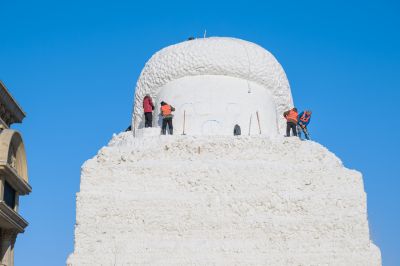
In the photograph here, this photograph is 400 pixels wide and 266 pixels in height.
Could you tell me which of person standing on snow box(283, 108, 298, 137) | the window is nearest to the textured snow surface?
person standing on snow box(283, 108, 298, 137)

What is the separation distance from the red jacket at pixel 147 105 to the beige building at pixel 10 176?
4.72 m

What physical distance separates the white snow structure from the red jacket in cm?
123

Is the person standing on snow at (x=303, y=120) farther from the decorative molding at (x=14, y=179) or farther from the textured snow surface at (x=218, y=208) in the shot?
the decorative molding at (x=14, y=179)

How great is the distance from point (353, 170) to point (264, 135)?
265cm

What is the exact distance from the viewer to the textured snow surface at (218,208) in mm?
21219

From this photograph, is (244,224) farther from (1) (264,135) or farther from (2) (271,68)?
(2) (271,68)

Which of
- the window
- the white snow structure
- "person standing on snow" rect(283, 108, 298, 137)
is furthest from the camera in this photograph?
A: "person standing on snow" rect(283, 108, 298, 137)

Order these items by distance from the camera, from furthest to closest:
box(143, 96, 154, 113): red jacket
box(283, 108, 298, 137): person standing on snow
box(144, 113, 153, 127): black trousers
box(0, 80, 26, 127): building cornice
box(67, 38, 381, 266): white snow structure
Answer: box(143, 96, 154, 113): red jacket → box(144, 113, 153, 127): black trousers → box(283, 108, 298, 137): person standing on snow → box(67, 38, 381, 266): white snow structure → box(0, 80, 26, 127): building cornice

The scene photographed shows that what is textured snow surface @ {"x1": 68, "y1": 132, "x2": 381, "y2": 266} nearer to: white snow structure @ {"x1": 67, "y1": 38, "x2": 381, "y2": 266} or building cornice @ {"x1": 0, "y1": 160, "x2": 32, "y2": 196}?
white snow structure @ {"x1": 67, "y1": 38, "x2": 381, "y2": 266}

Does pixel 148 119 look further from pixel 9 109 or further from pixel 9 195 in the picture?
pixel 9 195

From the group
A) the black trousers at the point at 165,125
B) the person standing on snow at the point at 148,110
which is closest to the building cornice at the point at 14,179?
the black trousers at the point at 165,125

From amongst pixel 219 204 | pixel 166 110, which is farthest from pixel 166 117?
pixel 219 204

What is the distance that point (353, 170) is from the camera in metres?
22.8

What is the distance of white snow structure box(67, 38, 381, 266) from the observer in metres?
21.2
